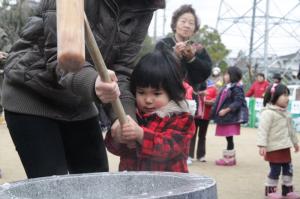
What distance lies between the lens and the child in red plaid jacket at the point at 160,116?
2.74 meters

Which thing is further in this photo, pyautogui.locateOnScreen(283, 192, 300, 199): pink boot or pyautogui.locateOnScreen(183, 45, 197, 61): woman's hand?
pyautogui.locateOnScreen(283, 192, 300, 199): pink boot

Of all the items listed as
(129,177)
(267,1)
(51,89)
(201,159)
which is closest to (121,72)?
(51,89)

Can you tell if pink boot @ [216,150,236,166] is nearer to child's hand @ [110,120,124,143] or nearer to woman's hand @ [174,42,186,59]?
woman's hand @ [174,42,186,59]

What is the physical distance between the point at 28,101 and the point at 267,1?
2167 cm

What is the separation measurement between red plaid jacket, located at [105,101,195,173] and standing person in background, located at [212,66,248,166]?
16.6 ft

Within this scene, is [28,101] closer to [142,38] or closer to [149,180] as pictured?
[142,38]

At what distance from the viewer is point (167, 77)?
2.85m

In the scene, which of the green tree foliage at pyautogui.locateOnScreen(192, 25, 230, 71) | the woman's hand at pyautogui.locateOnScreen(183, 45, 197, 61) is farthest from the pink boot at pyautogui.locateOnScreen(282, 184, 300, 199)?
the green tree foliage at pyautogui.locateOnScreen(192, 25, 230, 71)

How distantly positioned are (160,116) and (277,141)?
307 centimetres

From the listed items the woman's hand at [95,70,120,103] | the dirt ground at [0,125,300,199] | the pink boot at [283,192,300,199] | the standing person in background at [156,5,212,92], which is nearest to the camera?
the woman's hand at [95,70,120,103]

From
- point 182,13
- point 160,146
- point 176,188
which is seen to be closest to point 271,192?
point 182,13

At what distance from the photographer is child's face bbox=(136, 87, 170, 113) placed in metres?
2.85

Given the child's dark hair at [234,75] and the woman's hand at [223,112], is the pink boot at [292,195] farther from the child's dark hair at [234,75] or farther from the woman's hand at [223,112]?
the child's dark hair at [234,75]

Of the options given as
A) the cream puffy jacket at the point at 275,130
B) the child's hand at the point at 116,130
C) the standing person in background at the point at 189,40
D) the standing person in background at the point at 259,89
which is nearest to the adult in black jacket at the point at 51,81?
the child's hand at the point at 116,130
